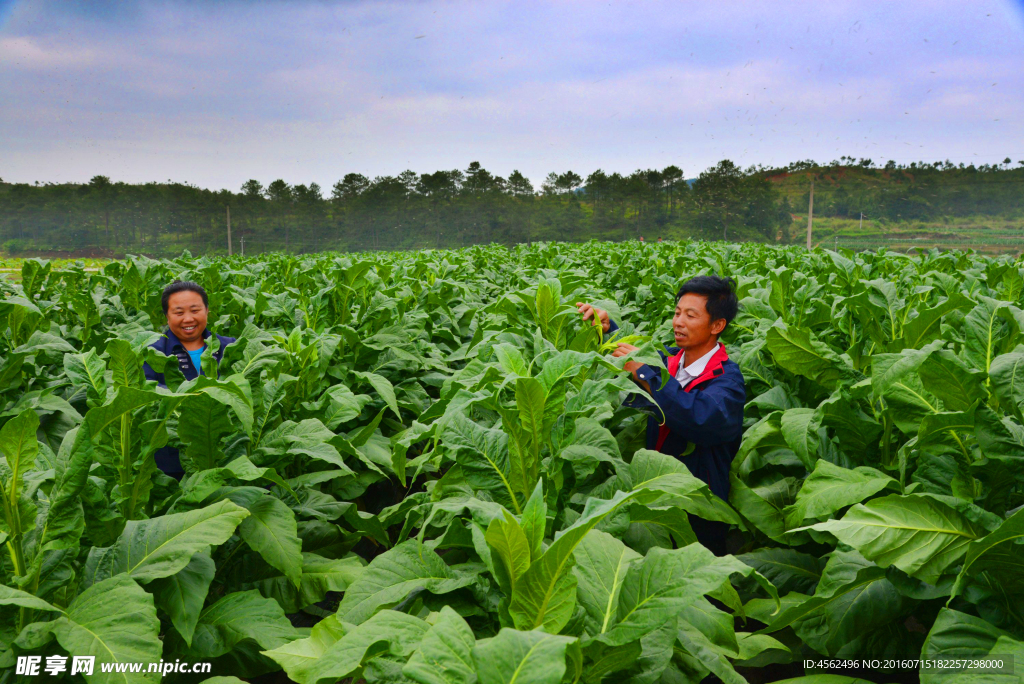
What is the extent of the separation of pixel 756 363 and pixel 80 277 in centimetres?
743

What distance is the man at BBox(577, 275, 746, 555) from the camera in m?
2.63

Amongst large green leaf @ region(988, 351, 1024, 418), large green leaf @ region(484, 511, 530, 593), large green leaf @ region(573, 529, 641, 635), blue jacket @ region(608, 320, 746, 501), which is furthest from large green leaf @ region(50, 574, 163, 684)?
large green leaf @ region(988, 351, 1024, 418)

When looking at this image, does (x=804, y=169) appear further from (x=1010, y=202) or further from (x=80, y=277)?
(x=80, y=277)

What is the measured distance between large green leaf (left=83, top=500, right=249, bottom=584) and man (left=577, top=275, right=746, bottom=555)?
1.60 metres

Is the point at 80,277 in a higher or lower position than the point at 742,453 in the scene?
higher

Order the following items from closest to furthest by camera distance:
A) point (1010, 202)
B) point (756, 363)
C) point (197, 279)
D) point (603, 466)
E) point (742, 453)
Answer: point (603, 466), point (742, 453), point (756, 363), point (197, 279), point (1010, 202)

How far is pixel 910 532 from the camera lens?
1655mm

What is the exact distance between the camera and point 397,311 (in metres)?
5.00

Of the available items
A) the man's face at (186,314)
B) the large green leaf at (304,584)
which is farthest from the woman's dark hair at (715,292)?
the man's face at (186,314)

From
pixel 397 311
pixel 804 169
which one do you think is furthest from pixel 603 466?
pixel 804 169

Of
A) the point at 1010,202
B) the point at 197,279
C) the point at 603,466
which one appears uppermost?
the point at 1010,202

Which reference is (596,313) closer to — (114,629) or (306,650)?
(306,650)

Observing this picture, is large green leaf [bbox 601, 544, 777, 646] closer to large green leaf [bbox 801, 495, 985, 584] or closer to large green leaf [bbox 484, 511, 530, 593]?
large green leaf [bbox 484, 511, 530, 593]

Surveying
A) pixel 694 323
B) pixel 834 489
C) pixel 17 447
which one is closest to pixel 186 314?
pixel 17 447
